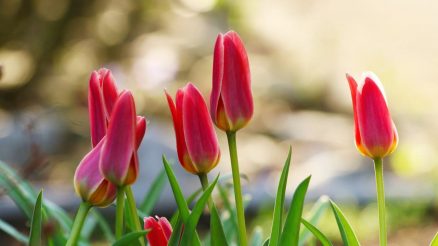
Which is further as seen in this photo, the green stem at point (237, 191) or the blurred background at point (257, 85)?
the blurred background at point (257, 85)

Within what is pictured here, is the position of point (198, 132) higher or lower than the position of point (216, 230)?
higher

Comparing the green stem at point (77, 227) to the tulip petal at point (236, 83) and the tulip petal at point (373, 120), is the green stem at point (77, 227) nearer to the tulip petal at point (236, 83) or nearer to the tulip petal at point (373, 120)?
the tulip petal at point (236, 83)

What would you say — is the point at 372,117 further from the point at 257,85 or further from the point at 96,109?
the point at 257,85

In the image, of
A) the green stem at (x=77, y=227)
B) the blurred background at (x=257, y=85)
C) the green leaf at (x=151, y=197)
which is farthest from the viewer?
the blurred background at (x=257, y=85)

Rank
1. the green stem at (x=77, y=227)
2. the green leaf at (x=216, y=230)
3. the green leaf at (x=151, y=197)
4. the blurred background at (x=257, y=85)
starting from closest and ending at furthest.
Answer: the green stem at (x=77, y=227) → the green leaf at (x=216, y=230) → the green leaf at (x=151, y=197) → the blurred background at (x=257, y=85)

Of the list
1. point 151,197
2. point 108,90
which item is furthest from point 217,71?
point 151,197

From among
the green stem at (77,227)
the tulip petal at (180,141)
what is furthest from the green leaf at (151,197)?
the green stem at (77,227)

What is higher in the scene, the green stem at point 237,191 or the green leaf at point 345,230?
the green stem at point 237,191
